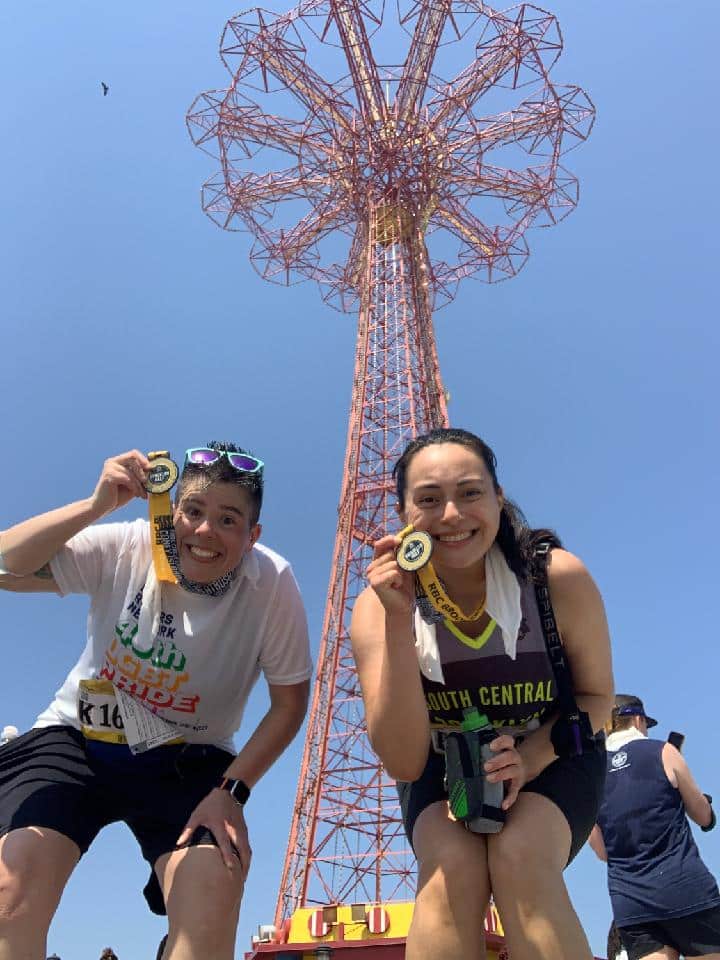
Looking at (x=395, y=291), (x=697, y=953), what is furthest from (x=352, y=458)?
(x=697, y=953)

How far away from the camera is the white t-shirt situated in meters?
3.00

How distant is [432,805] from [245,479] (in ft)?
4.34

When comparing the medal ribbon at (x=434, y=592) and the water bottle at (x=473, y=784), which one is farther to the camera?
the medal ribbon at (x=434, y=592)

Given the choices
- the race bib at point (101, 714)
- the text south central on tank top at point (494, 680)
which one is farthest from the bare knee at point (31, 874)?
the text south central on tank top at point (494, 680)

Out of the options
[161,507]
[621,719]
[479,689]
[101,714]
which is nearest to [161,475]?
[161,507]

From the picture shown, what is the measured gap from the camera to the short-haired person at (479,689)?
88.4 inches

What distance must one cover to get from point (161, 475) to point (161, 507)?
113 mm

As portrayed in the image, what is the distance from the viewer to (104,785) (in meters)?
2.95

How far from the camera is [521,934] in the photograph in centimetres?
216

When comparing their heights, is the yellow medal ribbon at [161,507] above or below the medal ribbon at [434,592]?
above

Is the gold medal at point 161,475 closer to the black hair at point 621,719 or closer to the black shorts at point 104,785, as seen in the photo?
the black shorts at point 104,785

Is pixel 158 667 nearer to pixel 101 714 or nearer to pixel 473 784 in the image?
pixel 101 714

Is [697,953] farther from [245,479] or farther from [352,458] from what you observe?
[352,458]

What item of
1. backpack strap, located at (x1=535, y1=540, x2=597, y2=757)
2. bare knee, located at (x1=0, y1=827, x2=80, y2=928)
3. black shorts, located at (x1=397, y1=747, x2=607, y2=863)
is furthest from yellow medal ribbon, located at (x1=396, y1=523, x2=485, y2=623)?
bare knee, located at (x1=0, y1=827, x2=80, y2=928)
